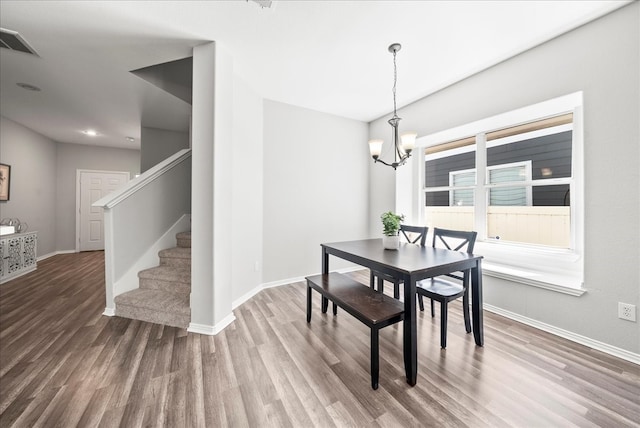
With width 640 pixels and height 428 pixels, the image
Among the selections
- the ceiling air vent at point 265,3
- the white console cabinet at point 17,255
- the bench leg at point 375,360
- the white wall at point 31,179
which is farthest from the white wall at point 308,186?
A: the white wall at point 31,179

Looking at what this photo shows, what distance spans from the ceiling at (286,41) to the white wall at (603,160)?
20cm

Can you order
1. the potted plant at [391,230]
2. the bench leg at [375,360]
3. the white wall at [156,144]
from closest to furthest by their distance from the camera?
the bench leg at [375,360]
the potted plant at [391,230]
the white wall at [156,144]

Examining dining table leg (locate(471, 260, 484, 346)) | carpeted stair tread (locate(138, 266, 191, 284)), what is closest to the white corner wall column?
carpeted stair tread (locate(138, 266, 191, 284))

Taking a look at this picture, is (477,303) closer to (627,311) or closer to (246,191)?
(627,311)

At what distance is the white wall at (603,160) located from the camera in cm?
186

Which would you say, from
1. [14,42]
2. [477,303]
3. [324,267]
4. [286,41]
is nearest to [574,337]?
[477,303]

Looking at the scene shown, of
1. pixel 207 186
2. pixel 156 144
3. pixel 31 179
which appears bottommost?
pixel 207 186

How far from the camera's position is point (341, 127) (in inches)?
165

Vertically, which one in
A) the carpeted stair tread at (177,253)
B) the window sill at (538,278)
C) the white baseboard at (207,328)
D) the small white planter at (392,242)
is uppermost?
the small white planter at (392,242)

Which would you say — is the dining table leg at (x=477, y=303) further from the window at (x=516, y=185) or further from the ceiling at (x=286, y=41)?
the ceiling at (x=286, y=41)

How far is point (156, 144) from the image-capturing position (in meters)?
4.80

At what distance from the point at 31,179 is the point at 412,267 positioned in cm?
717

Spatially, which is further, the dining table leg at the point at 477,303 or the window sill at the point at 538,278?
the window sill at the point at 538,278

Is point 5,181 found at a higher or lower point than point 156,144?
lower
